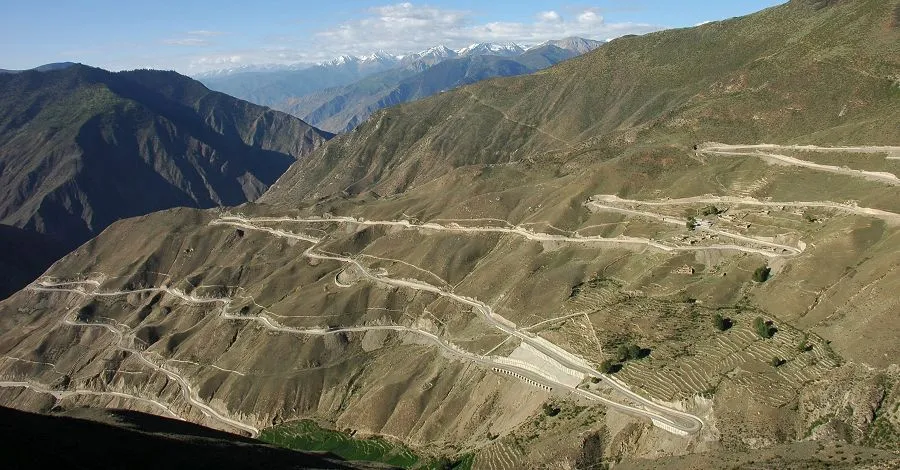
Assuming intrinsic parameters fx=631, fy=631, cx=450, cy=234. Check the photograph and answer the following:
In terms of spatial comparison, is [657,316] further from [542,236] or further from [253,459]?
[253,459]

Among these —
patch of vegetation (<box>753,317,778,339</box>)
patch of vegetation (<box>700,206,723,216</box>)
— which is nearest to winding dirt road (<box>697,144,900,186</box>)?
patch of vegetation (<box>700,206,723,216</box>)

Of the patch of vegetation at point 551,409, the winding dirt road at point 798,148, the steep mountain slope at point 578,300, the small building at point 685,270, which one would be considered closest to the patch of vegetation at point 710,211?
the steep mountain slope at point 578,300

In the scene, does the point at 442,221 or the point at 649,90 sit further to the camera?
the point at 649,90

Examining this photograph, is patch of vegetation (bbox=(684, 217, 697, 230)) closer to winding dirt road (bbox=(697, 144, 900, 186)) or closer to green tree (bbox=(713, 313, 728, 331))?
winding dirt road (bbox=(697, 144, 900, 186))

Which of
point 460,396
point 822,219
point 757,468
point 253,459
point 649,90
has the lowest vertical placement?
point 460,396

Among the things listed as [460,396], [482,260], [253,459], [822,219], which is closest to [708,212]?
[822,219]

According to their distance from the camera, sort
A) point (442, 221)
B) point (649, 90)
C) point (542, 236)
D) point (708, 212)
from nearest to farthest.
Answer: point (708, 212) < point (542, 236) < point (442, 221) < point (649, 90)

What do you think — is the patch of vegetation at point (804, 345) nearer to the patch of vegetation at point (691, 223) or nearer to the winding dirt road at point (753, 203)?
the winding dirt road at point (753, 203)

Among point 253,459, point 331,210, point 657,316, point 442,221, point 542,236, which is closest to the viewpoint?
point 253,459
